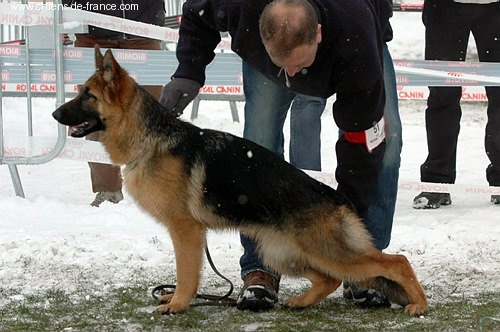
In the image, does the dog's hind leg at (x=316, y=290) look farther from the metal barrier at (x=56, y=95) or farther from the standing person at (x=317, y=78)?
the metal barrier at (x=56, y=95)

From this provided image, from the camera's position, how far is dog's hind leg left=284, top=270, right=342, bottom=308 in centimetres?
447

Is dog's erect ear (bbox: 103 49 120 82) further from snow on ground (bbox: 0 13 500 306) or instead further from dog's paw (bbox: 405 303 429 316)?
dog's paw (bbox: 405 303 429 316)

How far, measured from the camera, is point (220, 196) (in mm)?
4254

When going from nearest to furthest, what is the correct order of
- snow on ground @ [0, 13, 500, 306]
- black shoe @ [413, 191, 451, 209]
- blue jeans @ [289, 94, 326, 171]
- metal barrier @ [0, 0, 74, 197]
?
snow on ground @ [0, 13, 500, 306] < blue jeans @ [289, 94, 326, 171] < metal barrier @ [0, 0, 74, 197] < black shoe @ [413, 191, 451, 209]

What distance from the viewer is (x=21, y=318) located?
13.9ft

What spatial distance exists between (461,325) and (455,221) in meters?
2.15

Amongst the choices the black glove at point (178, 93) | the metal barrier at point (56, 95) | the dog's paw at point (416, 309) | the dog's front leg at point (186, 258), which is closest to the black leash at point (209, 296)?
the dog's front leg at point (186, 258)

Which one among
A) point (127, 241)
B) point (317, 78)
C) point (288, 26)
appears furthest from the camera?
point (127, 241)

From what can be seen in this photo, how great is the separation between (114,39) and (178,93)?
2.63 metres

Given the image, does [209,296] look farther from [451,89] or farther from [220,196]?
[451,89]

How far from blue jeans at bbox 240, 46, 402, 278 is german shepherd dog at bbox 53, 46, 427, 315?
34 cm

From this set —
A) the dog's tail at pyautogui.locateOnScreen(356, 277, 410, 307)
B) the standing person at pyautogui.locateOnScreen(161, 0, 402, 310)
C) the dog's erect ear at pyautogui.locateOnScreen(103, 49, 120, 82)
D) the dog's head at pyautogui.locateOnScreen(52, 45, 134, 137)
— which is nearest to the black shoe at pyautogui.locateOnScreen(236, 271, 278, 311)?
the standing person at pyautogui.locateOnScreen(161, 0, 402, 310)

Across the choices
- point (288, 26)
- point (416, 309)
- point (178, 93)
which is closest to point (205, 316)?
point (416, 309)

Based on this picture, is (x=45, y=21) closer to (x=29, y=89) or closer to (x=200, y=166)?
(x=29, y=89)
